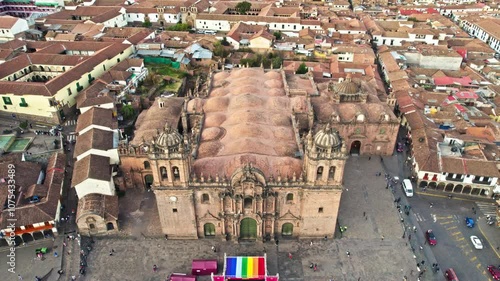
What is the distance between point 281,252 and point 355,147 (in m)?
26.5

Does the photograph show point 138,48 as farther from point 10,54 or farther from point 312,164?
point 312,164

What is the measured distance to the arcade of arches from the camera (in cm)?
5759

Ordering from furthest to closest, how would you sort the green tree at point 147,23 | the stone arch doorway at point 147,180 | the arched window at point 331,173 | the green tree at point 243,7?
the green tree at point 243,7 → the green tree at point 147,23 → the stone arch doorway at point 147,180 → the arched window at point 331,173

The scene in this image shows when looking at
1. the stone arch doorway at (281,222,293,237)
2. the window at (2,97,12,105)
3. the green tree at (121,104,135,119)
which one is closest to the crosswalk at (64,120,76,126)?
the green tree at (121,104,135,119)

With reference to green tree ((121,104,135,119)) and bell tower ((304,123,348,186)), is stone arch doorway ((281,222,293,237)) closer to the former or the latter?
bell tower ((304,123,348,186))

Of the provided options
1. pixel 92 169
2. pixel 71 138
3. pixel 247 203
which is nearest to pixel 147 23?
pixel 71 138

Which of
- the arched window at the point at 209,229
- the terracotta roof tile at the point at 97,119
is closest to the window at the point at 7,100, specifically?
the terracotta roof tile at the point at 97,119

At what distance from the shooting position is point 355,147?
6600cm

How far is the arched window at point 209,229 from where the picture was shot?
160ft

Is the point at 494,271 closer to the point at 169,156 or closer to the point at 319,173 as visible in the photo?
the point at 319,173

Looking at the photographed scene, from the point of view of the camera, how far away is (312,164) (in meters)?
42.6

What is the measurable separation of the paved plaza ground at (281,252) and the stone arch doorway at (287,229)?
93cm

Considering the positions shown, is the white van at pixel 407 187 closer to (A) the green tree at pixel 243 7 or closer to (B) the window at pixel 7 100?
(B) the window at pixel 7 100

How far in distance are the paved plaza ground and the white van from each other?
518 cm
